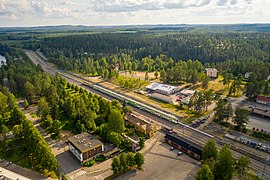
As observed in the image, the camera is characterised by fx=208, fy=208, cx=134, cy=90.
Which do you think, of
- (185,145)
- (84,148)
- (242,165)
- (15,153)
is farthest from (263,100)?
(15,153)

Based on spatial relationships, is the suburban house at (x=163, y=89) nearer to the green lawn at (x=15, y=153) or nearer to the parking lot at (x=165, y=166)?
the parking lot at (x=165, y=166)

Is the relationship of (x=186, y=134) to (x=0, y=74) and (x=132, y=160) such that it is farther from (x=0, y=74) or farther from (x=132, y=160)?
(x=0, y=74)

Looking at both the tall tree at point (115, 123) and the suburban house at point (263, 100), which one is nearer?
the tall tree at point (115, 123)

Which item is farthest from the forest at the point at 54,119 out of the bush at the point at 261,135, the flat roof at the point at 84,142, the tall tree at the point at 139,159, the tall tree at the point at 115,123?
the bush at the point at 261,135

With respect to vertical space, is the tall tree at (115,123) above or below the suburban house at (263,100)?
above

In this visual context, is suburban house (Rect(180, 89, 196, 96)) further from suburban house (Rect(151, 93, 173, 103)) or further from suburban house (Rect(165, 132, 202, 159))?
suburban house (Rect(165, 132, 202, 159))

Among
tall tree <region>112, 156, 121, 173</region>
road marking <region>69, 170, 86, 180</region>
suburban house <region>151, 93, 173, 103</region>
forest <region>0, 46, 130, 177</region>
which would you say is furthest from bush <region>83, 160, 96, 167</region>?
suburban house <region>151, 93, 173, 103</region>

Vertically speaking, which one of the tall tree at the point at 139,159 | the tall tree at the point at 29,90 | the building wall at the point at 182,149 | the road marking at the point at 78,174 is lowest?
the road marking at the point at 78,174

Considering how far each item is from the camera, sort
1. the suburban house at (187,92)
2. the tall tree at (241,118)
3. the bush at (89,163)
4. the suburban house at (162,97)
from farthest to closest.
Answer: the suburban house at (187,92), the suburban house at (162,97), the tall tree at (241,118), the bush at (89,163)

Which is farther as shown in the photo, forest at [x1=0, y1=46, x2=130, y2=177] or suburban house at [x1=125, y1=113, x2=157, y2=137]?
suburban house at [x1=125, y1=113, x2=157, y2=137]
